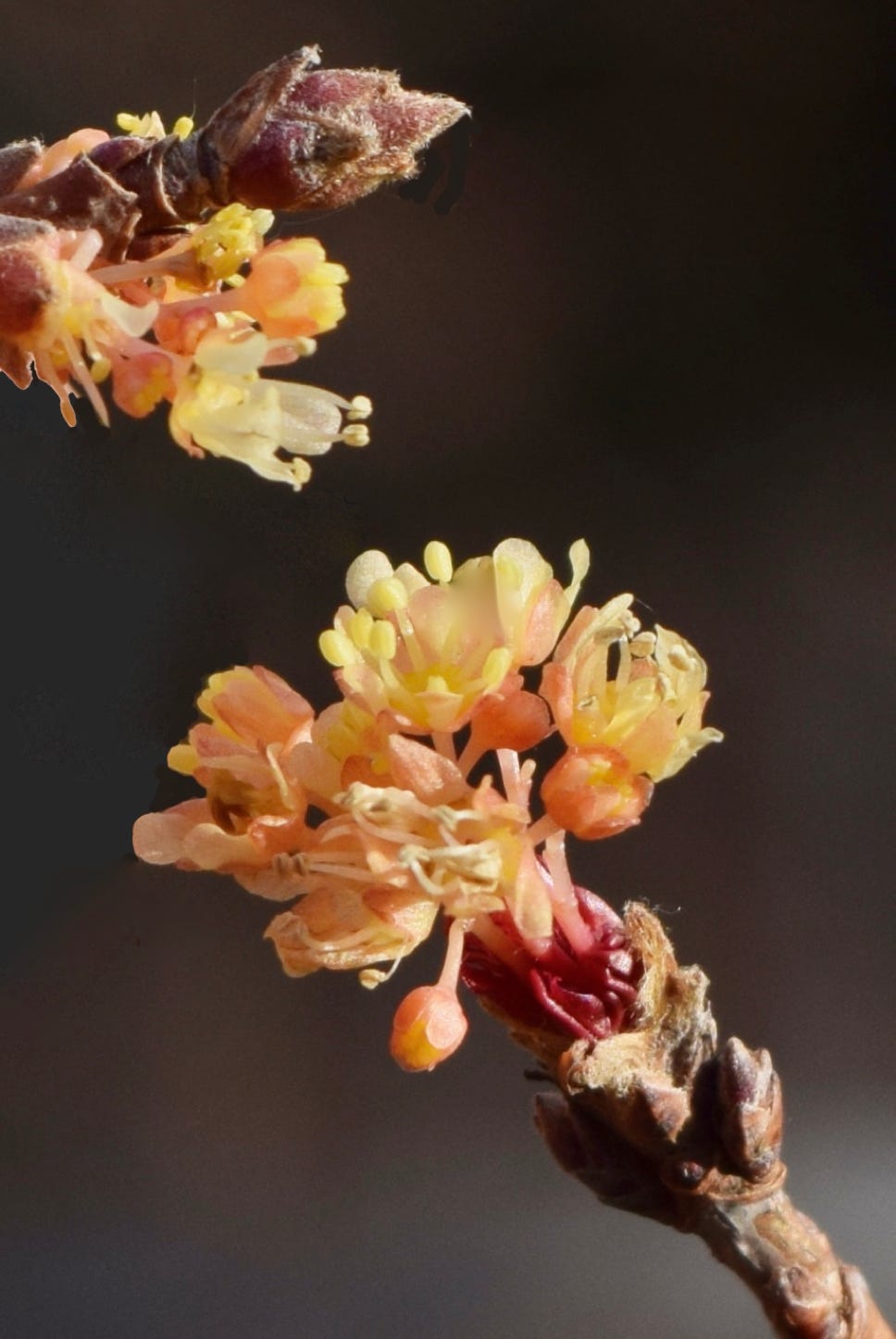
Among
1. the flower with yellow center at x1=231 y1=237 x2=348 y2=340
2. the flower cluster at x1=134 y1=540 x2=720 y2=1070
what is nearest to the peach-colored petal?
the flower cluster at x1=134 y1=540 x2=720 y2=1070

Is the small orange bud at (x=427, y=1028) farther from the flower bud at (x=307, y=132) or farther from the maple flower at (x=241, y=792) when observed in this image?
the flower bud at (x=307, y=132)

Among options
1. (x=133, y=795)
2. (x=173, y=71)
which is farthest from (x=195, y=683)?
(x=173, y=71)

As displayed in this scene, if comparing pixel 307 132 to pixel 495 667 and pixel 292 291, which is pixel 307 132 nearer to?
pixel 292 291

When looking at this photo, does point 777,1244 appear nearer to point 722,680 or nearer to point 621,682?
point 621,682

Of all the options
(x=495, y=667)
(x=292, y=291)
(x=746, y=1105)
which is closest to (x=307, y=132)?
(x=292, y=291)

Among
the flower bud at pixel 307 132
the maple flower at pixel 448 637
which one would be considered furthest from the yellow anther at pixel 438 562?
the flower bud at pixel 307 132
